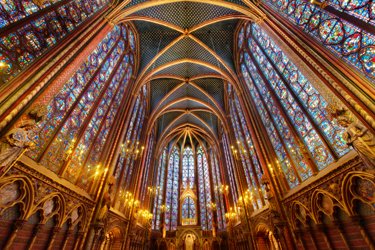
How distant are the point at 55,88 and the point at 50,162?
2788mm

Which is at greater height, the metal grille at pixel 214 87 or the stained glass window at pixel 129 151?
the metal grille at pixel 214 87

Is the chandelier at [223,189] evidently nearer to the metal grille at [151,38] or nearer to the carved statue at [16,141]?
the metal grille at [151,38]

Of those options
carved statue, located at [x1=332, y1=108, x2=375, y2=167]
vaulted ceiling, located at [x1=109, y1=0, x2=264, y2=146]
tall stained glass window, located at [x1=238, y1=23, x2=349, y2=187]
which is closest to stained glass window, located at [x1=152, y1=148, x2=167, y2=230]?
vaulted ceiling, located at [x1=109, y1=0, x2=264, y2=146]

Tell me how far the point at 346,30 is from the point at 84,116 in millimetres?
11055

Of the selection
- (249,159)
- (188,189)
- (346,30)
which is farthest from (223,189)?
(346,30)

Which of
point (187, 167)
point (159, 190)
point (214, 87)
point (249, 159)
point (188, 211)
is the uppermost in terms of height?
point (214, 87)

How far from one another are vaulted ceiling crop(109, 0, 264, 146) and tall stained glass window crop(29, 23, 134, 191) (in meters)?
2.45

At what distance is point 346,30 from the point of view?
5820 mm

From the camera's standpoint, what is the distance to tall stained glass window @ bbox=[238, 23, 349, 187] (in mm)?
6969

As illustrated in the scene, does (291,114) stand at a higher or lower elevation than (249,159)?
lower

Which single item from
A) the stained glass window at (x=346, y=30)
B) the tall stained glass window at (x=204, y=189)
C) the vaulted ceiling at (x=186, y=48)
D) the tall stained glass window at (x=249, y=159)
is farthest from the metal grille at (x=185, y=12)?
the tall stained glass window at (x=204, y=189)

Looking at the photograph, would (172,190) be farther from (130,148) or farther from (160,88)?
(160,88)

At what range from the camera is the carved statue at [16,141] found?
13.4ft

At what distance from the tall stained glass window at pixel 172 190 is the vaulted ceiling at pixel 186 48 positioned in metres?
4.73
